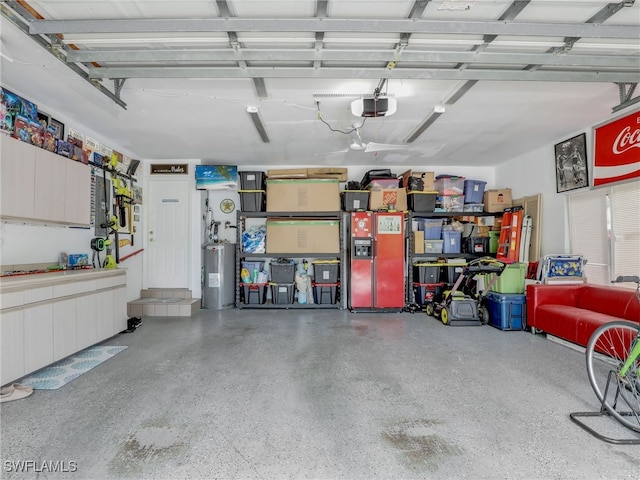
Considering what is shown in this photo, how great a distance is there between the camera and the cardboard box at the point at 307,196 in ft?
18.3

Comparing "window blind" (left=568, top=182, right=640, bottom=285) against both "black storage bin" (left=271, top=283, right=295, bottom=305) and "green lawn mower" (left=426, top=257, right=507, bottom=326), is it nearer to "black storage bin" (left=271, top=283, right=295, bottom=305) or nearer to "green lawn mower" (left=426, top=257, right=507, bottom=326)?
"green lawn mower" (left=426, top=257, right=507, bottom=326)

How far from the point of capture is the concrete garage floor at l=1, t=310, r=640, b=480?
5.32 ft

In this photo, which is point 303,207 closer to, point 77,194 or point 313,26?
point 77,194

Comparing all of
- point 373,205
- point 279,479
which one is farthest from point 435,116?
point 279,479

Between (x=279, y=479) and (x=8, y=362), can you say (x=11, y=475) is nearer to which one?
(x=8, y=362)

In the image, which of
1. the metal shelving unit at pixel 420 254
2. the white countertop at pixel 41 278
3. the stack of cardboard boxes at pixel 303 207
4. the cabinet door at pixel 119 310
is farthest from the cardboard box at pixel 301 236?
the white countertop at pixel 41 278

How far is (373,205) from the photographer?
5.56m

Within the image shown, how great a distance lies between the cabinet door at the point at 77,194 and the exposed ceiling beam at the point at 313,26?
180cm

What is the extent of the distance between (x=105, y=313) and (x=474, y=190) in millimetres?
6396

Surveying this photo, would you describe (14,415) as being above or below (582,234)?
below

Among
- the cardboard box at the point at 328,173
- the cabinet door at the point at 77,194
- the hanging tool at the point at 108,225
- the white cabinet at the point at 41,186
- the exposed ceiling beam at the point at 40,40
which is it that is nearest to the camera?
the exposed ceiling beam at the point at 40,40

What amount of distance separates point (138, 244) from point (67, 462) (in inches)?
178

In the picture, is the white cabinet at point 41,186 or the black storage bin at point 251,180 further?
the black storage bin at point 251,180

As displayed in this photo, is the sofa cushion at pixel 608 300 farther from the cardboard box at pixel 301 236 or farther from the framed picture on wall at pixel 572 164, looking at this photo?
the cardboard box at pixel 301 236
